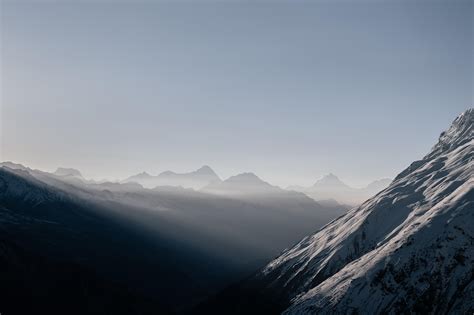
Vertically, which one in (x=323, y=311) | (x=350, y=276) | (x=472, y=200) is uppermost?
(x=472, y=200)

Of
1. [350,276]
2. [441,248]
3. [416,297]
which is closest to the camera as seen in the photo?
[416,297]

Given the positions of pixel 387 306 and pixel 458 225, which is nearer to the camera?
pixel 387 306

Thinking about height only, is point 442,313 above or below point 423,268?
below

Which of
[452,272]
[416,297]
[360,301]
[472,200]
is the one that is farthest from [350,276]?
[472,200]

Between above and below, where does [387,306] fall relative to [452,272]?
below

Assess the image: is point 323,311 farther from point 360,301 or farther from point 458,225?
point 458,225

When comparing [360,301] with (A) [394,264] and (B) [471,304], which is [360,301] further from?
(B) [471,304]

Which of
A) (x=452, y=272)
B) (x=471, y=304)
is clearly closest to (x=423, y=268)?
(x=452, y=272)

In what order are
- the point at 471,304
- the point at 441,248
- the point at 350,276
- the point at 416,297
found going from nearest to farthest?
the point at 471,304 → the point at 416,297 → the point at 441,248 → the point at 350,276

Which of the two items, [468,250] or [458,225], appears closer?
[468,250]
